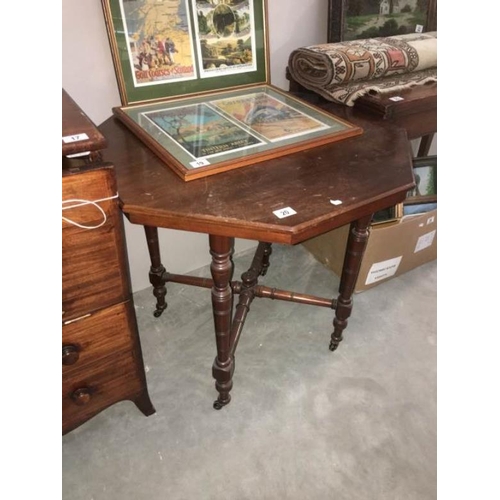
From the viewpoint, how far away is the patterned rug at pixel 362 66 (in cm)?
141

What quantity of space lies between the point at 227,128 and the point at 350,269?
0.60 metres

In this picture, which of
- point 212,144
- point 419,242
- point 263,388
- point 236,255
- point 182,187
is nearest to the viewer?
point 182,187

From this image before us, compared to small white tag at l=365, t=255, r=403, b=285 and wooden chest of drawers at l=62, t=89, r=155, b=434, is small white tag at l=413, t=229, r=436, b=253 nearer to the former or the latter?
small white tag at l=365, t=255, r=403, b=285

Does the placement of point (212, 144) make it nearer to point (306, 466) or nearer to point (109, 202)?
point (109, 202)

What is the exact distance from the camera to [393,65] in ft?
4.90

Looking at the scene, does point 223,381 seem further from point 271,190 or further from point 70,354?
point 271,190

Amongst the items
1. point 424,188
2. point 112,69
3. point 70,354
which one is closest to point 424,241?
point 424,188

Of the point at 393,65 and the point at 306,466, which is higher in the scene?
the point at 393,65

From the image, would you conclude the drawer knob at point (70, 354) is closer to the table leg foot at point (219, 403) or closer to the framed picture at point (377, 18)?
the table leg foot at point (219, 403)

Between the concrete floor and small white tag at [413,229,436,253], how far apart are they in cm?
24

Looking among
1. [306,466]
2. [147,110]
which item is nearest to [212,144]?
[147,110]

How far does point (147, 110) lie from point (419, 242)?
1.29 m

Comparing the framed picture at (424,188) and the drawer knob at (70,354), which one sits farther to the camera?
the framed picture at (424,188)

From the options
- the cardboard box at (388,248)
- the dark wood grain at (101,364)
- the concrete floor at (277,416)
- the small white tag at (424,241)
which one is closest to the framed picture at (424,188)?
the cardboard box at (388,248)
